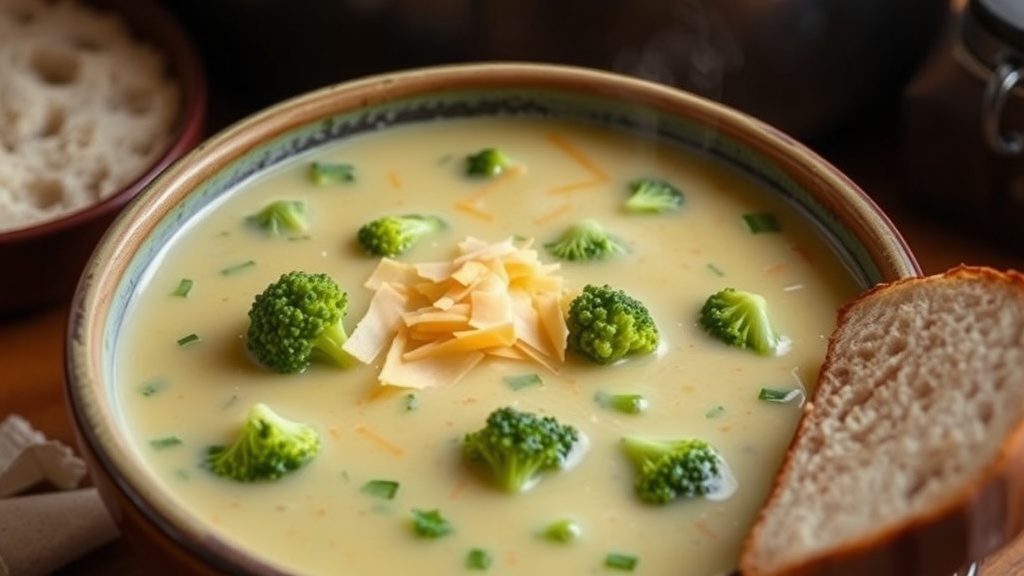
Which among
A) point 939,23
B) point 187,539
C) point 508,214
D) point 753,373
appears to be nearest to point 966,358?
point 753,373

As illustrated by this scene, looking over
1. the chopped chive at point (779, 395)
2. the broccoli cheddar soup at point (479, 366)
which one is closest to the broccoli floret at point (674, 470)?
the broccoli cheddar soup at point (479, 366)

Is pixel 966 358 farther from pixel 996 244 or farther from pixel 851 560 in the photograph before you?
pixel 996 244

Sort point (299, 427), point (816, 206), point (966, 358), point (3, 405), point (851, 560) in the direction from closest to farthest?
point (851, 560) < point (966, 358) < point (299, 427) < point (816, 206) < point (3, 405)

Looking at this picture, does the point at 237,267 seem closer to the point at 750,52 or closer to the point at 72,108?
the point at 72,108

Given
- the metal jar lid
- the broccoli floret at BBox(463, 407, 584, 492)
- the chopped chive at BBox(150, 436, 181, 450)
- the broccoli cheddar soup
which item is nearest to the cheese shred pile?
the broccoli cheddar soup

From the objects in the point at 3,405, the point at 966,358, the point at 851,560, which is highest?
the point at 966,358

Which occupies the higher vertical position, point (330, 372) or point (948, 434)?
point (948, 434)

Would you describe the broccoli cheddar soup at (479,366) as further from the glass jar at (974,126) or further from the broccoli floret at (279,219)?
the glass jar at (974,126)
